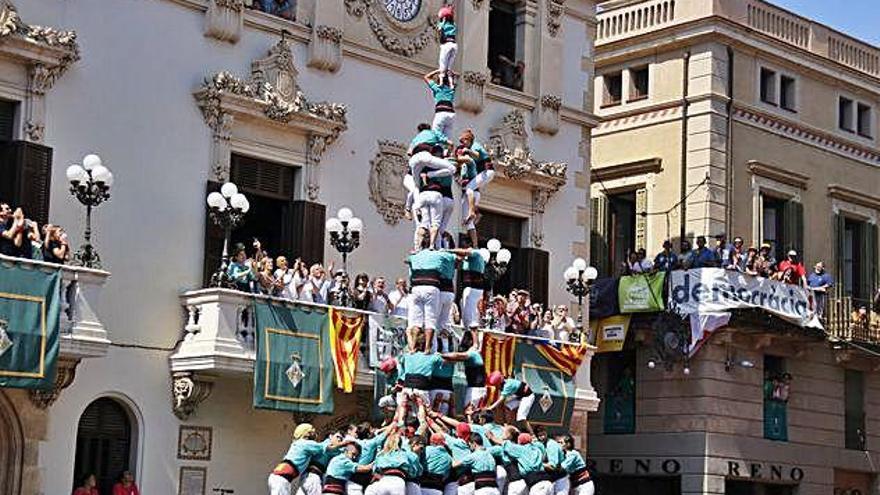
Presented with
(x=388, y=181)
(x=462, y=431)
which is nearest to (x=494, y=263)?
(x=388, y=181)

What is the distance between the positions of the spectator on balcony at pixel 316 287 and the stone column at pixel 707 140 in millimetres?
11825

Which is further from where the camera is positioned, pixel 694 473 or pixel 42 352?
pixel 694 473

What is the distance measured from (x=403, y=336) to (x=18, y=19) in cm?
830

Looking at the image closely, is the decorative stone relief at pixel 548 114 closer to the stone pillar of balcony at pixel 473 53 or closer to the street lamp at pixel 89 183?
the stone pillar of balcony at pixel 473 53

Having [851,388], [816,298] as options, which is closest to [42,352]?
[816,298]

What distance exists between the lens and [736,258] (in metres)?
35.3

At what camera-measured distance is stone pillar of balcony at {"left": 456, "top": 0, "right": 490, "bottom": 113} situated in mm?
32469

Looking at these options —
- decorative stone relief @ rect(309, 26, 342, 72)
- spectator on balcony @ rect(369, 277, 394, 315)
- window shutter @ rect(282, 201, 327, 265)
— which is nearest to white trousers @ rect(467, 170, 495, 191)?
spectator on balcony @ rect(369, 277, 394, 315)

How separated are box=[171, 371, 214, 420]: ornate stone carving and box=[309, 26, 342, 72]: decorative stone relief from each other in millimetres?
6350

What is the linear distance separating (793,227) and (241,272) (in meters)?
16.7

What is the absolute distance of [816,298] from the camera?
37.5 metres

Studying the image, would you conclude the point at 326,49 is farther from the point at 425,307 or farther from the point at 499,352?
the point at 425,307

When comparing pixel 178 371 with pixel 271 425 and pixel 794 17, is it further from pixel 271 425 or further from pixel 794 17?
pixel 794 17

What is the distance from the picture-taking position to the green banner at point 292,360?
26328mm
